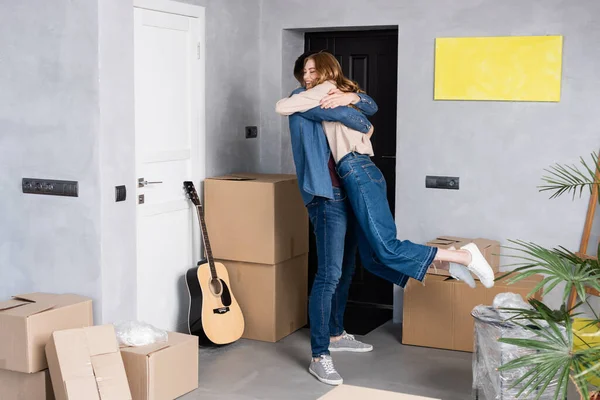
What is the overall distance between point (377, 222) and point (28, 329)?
168cm

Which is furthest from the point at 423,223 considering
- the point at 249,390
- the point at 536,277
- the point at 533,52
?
the point at 249,390

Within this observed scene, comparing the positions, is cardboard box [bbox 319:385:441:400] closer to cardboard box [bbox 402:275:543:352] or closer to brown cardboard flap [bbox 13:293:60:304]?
brown cardboard flap [bbox 13:293:60:304]

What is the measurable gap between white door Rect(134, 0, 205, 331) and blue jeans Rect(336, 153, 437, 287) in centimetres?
100

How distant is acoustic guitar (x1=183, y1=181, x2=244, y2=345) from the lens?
442cm

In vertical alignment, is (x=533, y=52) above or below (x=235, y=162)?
above

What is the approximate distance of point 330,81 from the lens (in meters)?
4.14

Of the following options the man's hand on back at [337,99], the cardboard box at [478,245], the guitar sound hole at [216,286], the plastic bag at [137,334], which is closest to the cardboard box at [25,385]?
the plastic bag at [137,334]

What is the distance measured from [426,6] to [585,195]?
4.61 feet

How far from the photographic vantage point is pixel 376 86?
5254 mm

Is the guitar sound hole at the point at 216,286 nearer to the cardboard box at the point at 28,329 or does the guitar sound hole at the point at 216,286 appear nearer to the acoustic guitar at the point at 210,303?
the acoustic guitar at the point at 210,303

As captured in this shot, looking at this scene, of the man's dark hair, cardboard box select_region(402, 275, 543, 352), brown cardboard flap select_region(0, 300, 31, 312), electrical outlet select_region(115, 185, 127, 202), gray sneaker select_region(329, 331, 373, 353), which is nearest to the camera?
brown cardboard flap select_region(0, 300, 31, 312)

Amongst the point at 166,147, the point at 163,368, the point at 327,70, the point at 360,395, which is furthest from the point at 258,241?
the point at 360,395

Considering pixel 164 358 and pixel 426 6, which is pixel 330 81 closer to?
pixel 426 6

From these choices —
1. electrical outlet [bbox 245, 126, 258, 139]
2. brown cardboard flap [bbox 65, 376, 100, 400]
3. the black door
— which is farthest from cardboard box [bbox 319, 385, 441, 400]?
electrical outlet [bbox 245, 126, 258, 139]
